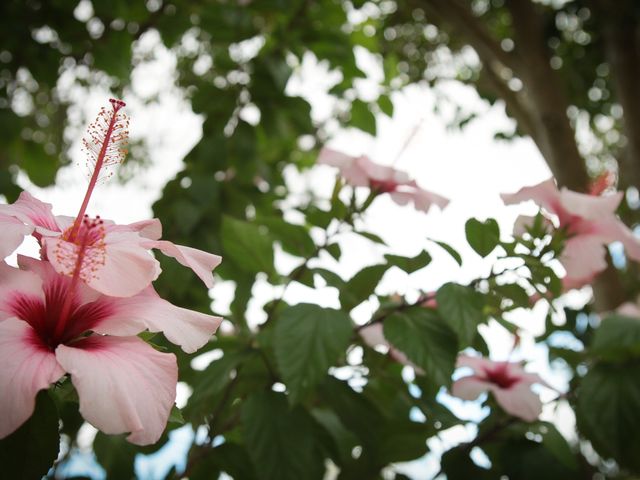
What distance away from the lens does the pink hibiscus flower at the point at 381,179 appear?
3.00ft

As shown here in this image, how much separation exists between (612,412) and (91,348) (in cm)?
79

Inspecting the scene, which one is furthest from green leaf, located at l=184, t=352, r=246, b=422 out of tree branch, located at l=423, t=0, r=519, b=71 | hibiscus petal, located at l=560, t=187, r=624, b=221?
tree branch, located at l=423, t=0, r=519, b=71

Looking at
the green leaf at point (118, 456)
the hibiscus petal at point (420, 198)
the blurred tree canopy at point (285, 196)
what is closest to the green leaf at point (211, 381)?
the blurred tree canopy at point (285, 196)

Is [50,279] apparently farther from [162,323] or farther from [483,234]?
[483,234]

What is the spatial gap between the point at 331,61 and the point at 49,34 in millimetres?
820

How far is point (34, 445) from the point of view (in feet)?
1.41

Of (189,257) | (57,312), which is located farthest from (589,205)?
(57,312)

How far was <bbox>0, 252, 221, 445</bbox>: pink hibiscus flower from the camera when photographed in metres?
0.37

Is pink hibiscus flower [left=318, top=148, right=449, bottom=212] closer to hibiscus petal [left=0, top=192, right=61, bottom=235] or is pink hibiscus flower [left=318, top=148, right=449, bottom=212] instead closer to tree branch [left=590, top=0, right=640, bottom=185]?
hibiscus petal [left=0, top=192, right=61, bottom=235]

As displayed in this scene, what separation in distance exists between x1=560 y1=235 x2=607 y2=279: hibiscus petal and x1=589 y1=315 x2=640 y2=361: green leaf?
17cm

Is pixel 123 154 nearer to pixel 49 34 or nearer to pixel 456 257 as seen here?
pixel 456 257

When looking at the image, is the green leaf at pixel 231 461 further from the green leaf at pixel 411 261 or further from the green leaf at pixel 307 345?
the green leaf at pixel 411 261

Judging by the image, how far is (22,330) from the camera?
0.41 m

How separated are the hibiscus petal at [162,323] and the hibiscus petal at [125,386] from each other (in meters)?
0.02
